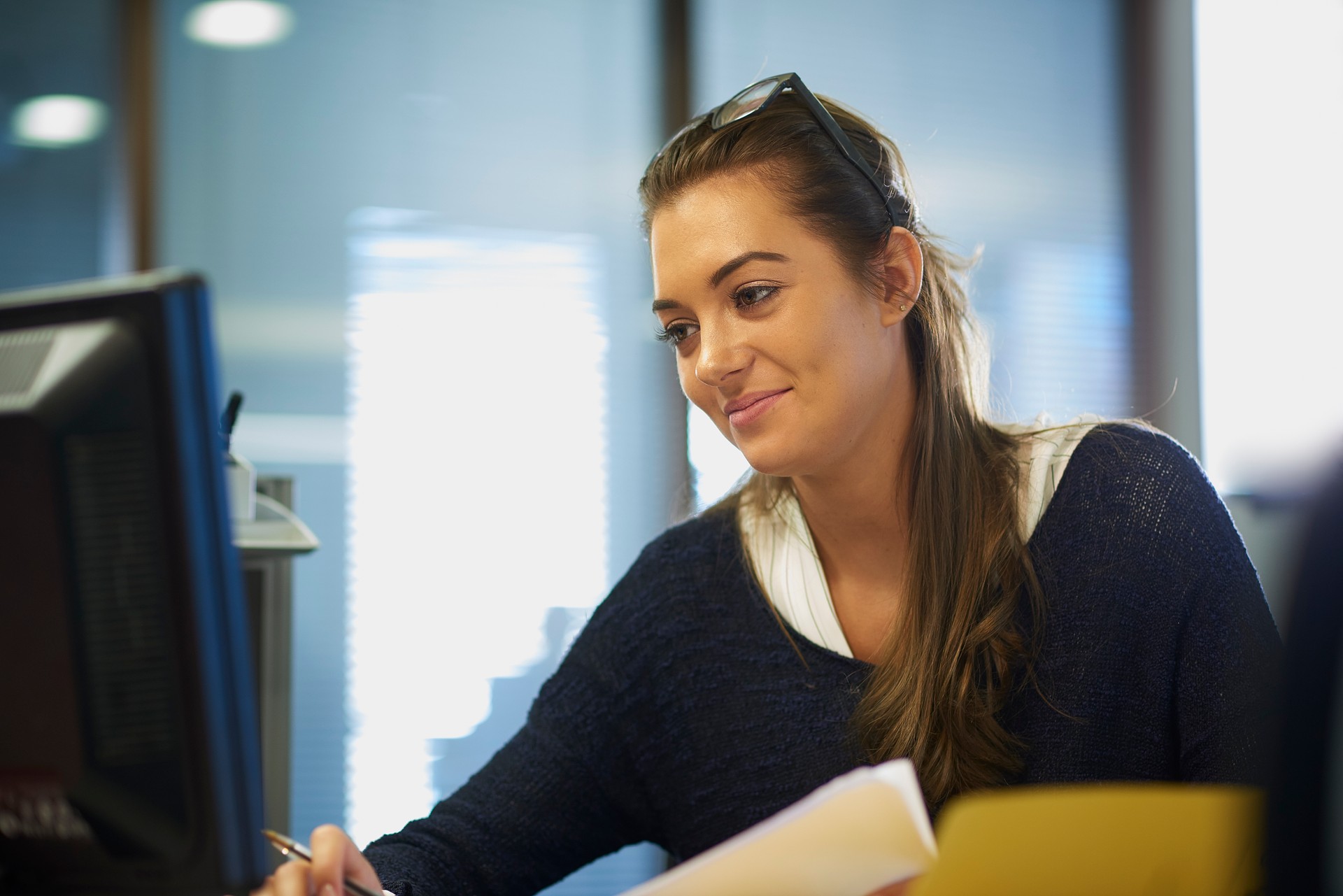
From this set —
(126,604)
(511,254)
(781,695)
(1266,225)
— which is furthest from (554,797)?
(1266,225)

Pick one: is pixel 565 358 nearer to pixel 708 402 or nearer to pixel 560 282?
pixel 560 282

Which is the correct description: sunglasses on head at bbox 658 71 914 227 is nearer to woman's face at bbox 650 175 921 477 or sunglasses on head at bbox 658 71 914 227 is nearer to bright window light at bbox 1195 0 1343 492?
woman's face at bbox 650 175 921 477

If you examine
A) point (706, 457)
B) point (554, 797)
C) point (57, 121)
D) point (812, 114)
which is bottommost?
point (554, 797)

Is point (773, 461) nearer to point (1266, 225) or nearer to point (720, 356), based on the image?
point (720, 356)

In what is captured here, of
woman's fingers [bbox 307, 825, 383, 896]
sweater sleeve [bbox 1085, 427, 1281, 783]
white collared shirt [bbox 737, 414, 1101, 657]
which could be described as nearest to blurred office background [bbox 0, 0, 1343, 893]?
white collared shirt [bbox 737, 414, 1101, 657]

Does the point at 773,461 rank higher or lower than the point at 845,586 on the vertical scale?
higher

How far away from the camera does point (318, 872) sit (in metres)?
0.76

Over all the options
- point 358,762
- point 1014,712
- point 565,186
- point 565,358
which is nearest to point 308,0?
point 565,186

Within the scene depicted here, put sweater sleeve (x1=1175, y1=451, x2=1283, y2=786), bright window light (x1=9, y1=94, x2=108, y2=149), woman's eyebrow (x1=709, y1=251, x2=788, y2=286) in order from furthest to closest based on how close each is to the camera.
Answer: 1. bright window light (x1=9, y1=94, x2=108, y2=149)
2. woman's eyebrow (x1=709, y1=251, x2=788, y2=286)
3. sweater sleeve (x1=1175, y1=451, x2=1283, y2=786)

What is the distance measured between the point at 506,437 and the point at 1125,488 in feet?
5.40

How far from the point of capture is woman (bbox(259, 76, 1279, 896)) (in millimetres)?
1024

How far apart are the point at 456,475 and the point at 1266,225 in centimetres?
210

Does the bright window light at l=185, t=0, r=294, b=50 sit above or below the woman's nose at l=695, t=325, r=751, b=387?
above

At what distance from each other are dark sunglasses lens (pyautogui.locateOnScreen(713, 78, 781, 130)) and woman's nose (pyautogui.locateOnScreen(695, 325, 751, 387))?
24cm
